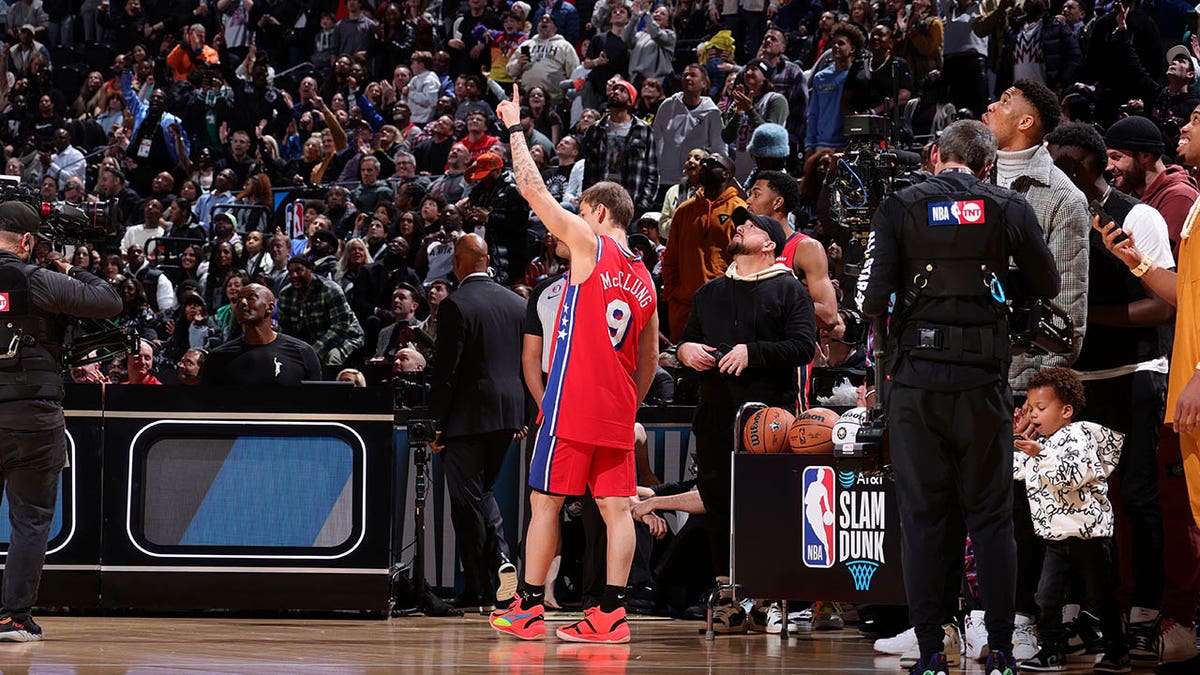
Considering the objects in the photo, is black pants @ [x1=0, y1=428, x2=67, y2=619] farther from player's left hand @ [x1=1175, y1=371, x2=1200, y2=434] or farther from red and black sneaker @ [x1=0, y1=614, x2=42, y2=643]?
player's left hand @ [x1=1175, y1=371, x2=1200, y2=434]

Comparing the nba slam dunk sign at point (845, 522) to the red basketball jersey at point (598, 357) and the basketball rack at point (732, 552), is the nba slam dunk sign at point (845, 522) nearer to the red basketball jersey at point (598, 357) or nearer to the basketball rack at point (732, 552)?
the basketball rack at point (732, 552)

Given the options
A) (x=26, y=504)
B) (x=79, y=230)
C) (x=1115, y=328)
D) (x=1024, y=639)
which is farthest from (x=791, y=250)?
(x=26, y=504)

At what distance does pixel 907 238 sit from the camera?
5547 mm

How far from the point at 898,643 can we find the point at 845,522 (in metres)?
0.77

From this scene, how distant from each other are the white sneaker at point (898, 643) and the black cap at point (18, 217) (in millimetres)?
4270

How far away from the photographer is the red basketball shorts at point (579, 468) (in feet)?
23.2

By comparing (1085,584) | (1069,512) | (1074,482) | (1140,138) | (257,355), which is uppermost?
(1140,138)

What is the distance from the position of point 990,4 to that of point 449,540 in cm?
749

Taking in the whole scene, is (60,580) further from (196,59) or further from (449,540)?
(196,59)

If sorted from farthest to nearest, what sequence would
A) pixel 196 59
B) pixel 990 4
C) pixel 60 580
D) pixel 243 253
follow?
pixel 196 59
pixel 243 253
pixel 990 4
pixel 60 580

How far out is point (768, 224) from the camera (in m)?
8.55

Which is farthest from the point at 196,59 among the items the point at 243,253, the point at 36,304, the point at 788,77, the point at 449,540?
the point at 36,304

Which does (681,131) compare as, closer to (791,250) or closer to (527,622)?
(791,250)

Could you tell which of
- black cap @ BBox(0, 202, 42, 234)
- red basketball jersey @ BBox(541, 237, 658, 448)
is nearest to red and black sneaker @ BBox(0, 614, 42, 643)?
black cap @ BBox(0, 202, 42, 234)
